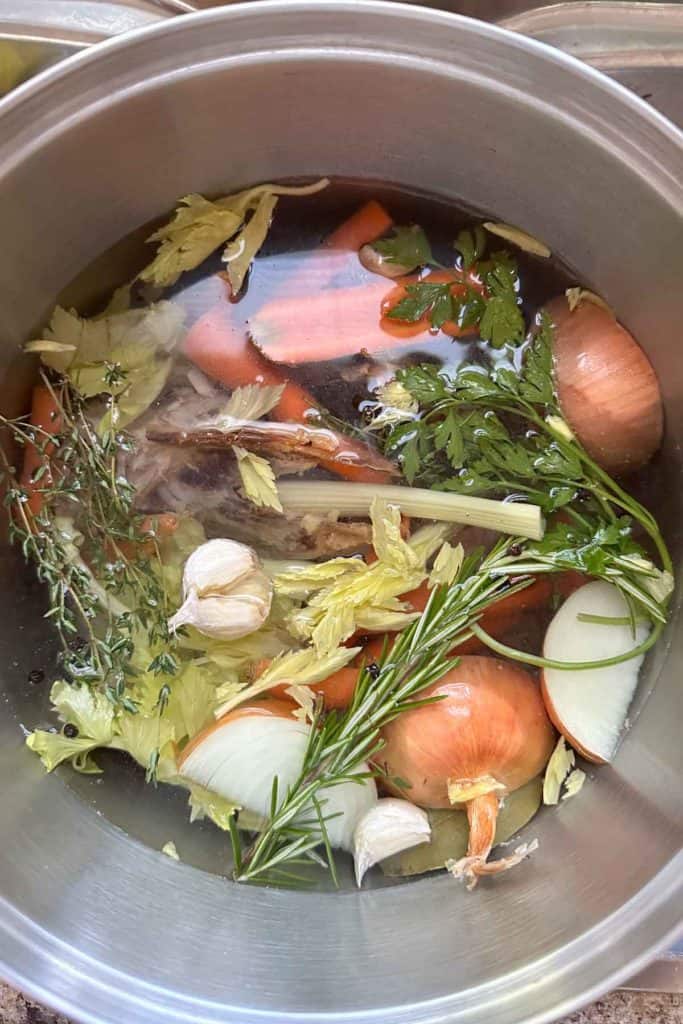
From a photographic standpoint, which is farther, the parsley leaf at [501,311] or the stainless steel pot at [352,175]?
the parsley leaf at [501,311]

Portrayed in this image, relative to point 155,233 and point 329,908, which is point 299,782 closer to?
point 329,908

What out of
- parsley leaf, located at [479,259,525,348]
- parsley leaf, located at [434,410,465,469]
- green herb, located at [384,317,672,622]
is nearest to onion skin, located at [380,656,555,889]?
green herb, located at [384,317,672,622]

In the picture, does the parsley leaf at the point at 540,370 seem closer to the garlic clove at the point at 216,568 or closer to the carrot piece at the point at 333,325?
the carrot piece at the point at 333,325

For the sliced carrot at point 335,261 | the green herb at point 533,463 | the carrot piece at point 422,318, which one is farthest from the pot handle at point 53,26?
the green herb at point 533,463

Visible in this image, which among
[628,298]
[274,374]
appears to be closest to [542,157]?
[628,298]

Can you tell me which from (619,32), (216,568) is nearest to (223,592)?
(216,568)

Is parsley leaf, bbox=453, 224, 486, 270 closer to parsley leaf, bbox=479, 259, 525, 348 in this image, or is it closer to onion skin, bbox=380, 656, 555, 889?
parsley leaf, bbox=479, 259, 525, 348

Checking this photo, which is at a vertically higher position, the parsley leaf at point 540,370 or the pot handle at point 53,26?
the pot handle at point 53,26
